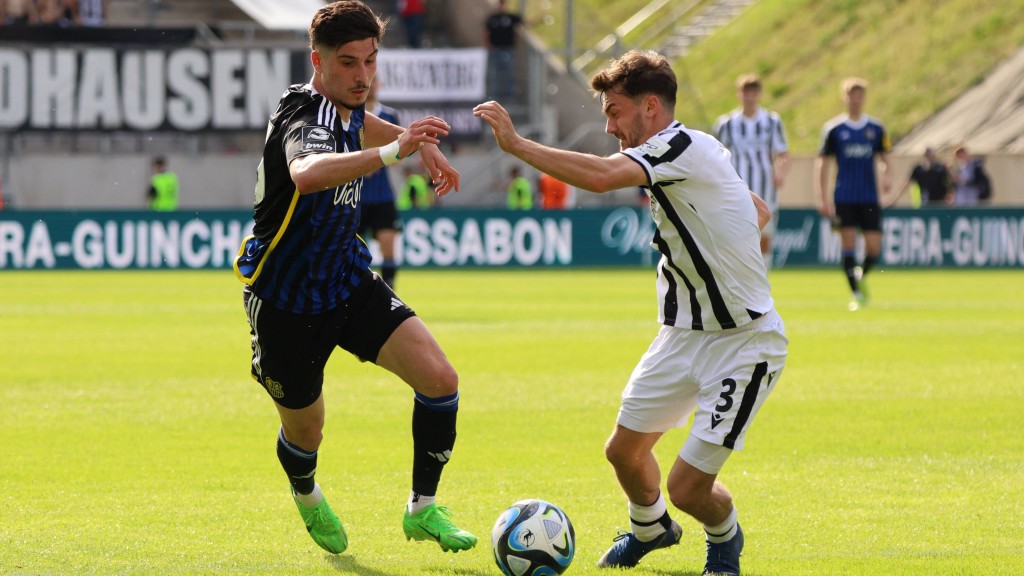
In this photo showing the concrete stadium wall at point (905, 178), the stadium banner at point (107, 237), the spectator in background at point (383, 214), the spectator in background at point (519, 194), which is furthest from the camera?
the concrete stadium wall at point (905, 178)

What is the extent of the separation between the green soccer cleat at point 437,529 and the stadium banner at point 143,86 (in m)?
26.0

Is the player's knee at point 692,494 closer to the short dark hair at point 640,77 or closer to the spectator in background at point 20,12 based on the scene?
the short dark hair at point 640,77

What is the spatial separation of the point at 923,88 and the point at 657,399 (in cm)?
3681

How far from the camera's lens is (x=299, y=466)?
5.91 meters

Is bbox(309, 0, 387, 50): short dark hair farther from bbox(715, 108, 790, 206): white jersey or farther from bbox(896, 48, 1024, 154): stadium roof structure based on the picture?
bbox(896, 48, 1024, 154): stadium roof structure

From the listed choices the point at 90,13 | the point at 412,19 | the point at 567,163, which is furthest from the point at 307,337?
the point at 90,13

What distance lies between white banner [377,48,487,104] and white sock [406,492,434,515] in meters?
26.9

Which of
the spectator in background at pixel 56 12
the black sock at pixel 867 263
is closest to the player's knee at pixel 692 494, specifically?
the black sock at pixel 867 263

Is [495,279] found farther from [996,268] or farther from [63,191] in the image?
[63,191]

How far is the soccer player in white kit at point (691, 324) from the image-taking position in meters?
5.28

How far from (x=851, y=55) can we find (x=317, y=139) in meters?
39.3

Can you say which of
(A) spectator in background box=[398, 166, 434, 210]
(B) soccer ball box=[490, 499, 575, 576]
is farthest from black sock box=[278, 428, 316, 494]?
(A) spectator in background box=[398, 166, 434, 210]

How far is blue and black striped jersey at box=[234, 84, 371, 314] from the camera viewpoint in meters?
5.54

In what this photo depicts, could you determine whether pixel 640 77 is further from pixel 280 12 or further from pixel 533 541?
pixel 280 12
